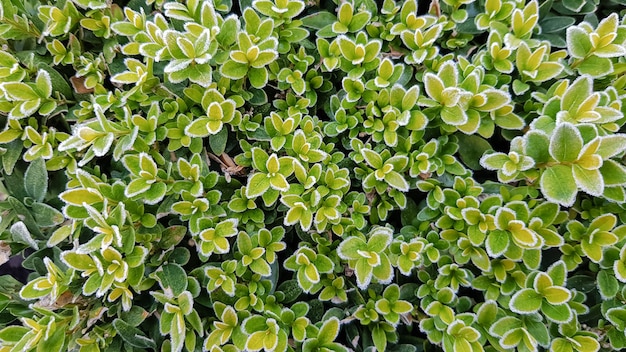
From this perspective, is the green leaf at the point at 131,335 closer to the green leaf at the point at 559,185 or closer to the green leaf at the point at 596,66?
the green leaf at the point at 559,185

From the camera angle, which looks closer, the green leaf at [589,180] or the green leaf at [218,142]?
the green leaf at [589,180]

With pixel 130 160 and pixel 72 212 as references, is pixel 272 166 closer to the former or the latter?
pixel 130 160

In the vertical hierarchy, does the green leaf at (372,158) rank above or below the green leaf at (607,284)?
above

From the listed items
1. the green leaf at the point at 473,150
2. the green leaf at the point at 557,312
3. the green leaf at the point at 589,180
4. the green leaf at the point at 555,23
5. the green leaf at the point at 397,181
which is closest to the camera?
the green leaf at the point at 589,180

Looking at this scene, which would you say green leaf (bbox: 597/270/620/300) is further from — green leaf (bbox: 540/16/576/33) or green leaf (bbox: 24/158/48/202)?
green leaf (bbox: 24/158/48/202)

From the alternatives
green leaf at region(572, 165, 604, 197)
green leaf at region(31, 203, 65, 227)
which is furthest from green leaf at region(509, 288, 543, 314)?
green leaf at region(31, 203, 65, 227)

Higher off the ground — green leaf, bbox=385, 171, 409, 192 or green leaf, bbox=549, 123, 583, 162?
green leaf, bbox=549, 123, 583, 162

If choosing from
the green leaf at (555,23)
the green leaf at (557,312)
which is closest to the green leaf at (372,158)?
the green leaf at (557,312)
